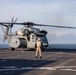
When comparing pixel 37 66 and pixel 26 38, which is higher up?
pixel 37 66

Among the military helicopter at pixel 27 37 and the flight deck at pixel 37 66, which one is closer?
the flight deck at pixel 37 66

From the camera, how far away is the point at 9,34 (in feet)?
178

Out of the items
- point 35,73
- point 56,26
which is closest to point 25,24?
point 56,26

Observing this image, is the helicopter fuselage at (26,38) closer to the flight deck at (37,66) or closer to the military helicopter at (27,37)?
the military helicopter at (27,37)

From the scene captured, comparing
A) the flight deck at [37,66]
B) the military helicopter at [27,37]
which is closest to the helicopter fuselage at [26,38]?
the military helicopter at [27,37]

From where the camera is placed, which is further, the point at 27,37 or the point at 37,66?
the point at 27,37

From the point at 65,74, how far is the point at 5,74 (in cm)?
272

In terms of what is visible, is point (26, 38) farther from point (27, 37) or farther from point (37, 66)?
point (37, 66)

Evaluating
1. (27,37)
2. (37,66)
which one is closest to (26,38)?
(27,37)

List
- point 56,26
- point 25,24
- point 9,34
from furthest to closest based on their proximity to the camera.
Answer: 1. point 9,34
2. point 25,24
3. point 56,26

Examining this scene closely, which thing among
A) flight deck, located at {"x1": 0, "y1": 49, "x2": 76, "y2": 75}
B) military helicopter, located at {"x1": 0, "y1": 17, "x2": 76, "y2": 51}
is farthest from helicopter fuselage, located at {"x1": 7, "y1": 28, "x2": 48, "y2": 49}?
flight deck, located at {"x1": 0, "y1": 49, "x2": 76, "y2": 75}

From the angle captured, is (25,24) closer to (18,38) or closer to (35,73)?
(18,38)

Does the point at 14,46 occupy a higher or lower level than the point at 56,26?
lower

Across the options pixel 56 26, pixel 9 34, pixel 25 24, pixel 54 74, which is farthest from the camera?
pixel 9 34
